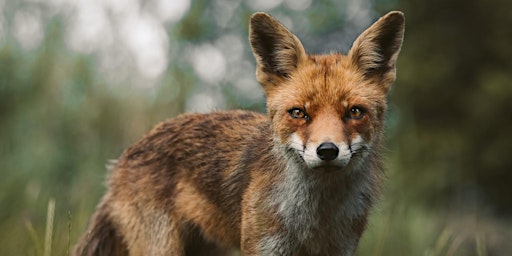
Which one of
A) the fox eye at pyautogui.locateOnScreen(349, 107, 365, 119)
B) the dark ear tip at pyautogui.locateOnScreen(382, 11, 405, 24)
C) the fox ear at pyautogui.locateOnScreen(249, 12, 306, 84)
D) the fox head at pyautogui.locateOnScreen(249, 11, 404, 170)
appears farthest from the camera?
the fox ear at pyautogui.locateOnScreen(249, 12, 306, 84)

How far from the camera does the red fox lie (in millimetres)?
5094

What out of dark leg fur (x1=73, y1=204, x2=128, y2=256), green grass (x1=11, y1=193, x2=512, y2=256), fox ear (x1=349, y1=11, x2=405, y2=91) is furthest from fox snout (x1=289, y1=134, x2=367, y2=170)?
dark leg fur (x1=73, y1=204, x2=128, y2=256)

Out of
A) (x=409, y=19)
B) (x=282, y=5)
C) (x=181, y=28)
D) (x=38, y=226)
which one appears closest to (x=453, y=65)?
(x=409, y=19)

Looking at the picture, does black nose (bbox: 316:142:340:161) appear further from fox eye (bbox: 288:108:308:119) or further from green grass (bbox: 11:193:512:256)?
green grass (bbox: 11:193:512:256)

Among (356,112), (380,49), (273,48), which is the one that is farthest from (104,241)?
(380,49)

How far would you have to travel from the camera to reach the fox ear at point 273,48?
5562 millimetres

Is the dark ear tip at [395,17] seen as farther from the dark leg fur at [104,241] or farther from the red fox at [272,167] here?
the dark leg fur at [104,241]

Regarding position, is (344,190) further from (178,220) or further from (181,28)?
(181,28)

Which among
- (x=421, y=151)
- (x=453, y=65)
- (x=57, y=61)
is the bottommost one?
(x=421, y=151)

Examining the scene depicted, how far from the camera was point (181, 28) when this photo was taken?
2362 cm


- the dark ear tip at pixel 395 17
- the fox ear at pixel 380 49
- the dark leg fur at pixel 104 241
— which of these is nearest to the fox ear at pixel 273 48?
the fox ear at pixel 380 49

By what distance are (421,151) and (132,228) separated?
18.0 meters

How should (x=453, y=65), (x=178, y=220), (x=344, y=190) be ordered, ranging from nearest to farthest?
(x=344, y=190) < (x=178, y=220) < (x=453, y=65)

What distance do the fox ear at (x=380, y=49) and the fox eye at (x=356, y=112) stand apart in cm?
50
